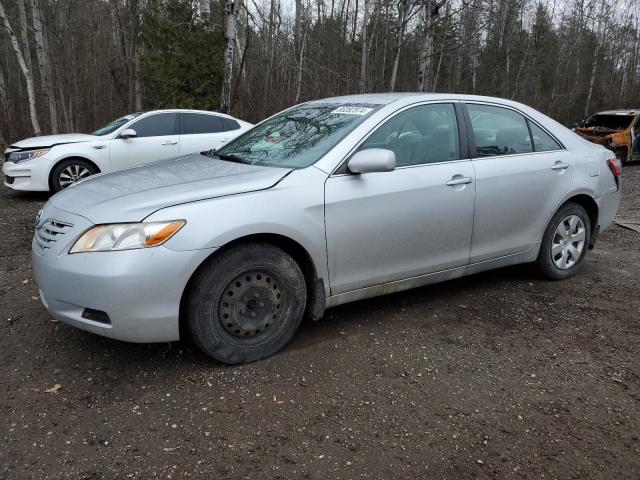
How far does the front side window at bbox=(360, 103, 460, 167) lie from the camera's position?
372 cm

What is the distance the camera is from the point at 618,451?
2564mm

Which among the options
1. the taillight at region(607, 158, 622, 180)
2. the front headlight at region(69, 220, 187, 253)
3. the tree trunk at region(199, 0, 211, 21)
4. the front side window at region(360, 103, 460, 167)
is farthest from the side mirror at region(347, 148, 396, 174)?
the tree trunk at region(199, 0, 211, 21)

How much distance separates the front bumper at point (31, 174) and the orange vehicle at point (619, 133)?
1249 cm

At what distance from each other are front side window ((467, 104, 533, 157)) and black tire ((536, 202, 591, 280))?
681 mm

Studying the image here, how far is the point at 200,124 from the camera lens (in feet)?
31.3

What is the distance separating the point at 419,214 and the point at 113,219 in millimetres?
1977

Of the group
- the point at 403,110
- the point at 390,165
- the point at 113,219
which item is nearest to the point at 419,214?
the point at 390,165

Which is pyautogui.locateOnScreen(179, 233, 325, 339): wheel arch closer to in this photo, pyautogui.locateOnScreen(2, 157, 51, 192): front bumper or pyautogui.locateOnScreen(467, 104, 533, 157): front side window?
pyautogui.locateOnScreen(467, 104, 533, 157): front side window

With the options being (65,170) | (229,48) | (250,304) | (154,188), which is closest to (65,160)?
(65,170)

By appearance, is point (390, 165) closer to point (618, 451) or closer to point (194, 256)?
point (194, 256)

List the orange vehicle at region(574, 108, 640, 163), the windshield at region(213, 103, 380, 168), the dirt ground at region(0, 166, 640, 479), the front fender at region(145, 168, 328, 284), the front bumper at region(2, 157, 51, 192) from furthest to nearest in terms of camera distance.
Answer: the orange vehicle at region(574, 108, 640, 163), the front bumper at region(2, 157, 51, 192), the windshield at region(213, 103, 380, 168), the front fender at region(145, 168, 328, 284), the dirt ground at region(0, 166, 640, 479)

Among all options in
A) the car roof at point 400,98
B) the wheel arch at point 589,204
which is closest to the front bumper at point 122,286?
the car roof at point 400,98

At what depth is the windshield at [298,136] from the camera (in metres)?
3.59

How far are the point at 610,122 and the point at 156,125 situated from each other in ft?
39.2
